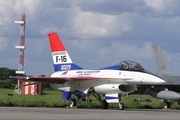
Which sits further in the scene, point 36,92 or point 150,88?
point 36,92

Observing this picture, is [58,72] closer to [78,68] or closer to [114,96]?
[78,68]

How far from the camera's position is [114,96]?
23453mm

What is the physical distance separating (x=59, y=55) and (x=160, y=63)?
6.88 m

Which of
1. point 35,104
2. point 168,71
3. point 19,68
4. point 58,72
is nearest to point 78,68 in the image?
point 58,72

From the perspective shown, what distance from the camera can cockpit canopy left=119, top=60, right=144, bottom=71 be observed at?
23391mm

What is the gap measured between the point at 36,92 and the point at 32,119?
124 feet

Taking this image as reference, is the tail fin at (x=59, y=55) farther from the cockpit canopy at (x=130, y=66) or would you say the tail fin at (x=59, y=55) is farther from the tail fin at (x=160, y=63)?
the tail fin at (x=160, y=63)

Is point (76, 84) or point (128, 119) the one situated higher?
point (76, 84)

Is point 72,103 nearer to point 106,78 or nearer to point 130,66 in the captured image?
point 106,78

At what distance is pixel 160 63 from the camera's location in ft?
102

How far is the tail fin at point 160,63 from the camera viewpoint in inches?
1211

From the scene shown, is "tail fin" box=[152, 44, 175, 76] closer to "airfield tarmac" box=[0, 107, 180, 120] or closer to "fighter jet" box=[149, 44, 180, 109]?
"fighter jet" box=[149, 44, 180, 109]

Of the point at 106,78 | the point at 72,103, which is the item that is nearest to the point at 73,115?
the point at 106,78

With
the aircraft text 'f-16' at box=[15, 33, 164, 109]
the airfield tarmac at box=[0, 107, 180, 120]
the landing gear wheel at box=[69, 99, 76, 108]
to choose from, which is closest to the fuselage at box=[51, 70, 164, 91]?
the aircraft text 'f-16' at box=[15, 33, 164, 109]
